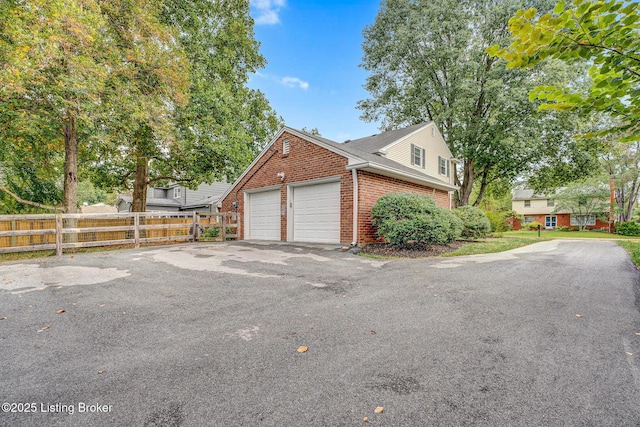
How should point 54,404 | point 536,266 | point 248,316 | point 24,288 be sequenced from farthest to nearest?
point 536,266 → point 24,288 → point 248,316 → point 54,404

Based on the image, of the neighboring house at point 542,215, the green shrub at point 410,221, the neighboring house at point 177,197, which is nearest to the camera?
the green shrub at point 410,221

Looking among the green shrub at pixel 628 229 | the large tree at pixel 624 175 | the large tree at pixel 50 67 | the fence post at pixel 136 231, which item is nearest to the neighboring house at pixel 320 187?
the fence post at pixel 136 231

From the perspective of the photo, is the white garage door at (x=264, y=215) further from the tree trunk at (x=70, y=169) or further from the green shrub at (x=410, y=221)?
the tree trunk at (x=70, y=169)

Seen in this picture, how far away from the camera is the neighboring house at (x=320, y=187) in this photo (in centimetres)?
897

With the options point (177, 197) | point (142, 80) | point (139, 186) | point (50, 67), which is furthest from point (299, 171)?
point (177, 197)

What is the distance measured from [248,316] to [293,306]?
0.59 meters

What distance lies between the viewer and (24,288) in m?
4.38

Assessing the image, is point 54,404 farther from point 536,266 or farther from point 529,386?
point 536,266

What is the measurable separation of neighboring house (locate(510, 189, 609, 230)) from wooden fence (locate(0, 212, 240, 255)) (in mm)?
32202

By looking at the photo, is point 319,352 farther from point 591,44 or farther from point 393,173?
point 393,173

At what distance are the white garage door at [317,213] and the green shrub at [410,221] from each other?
150 cm

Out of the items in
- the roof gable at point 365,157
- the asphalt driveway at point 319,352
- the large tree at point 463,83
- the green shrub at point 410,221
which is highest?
the large tree at point 463,83

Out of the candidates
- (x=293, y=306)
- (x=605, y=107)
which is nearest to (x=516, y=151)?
(x=605, y=107)

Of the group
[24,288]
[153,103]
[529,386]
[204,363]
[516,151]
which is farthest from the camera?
[516,151]
